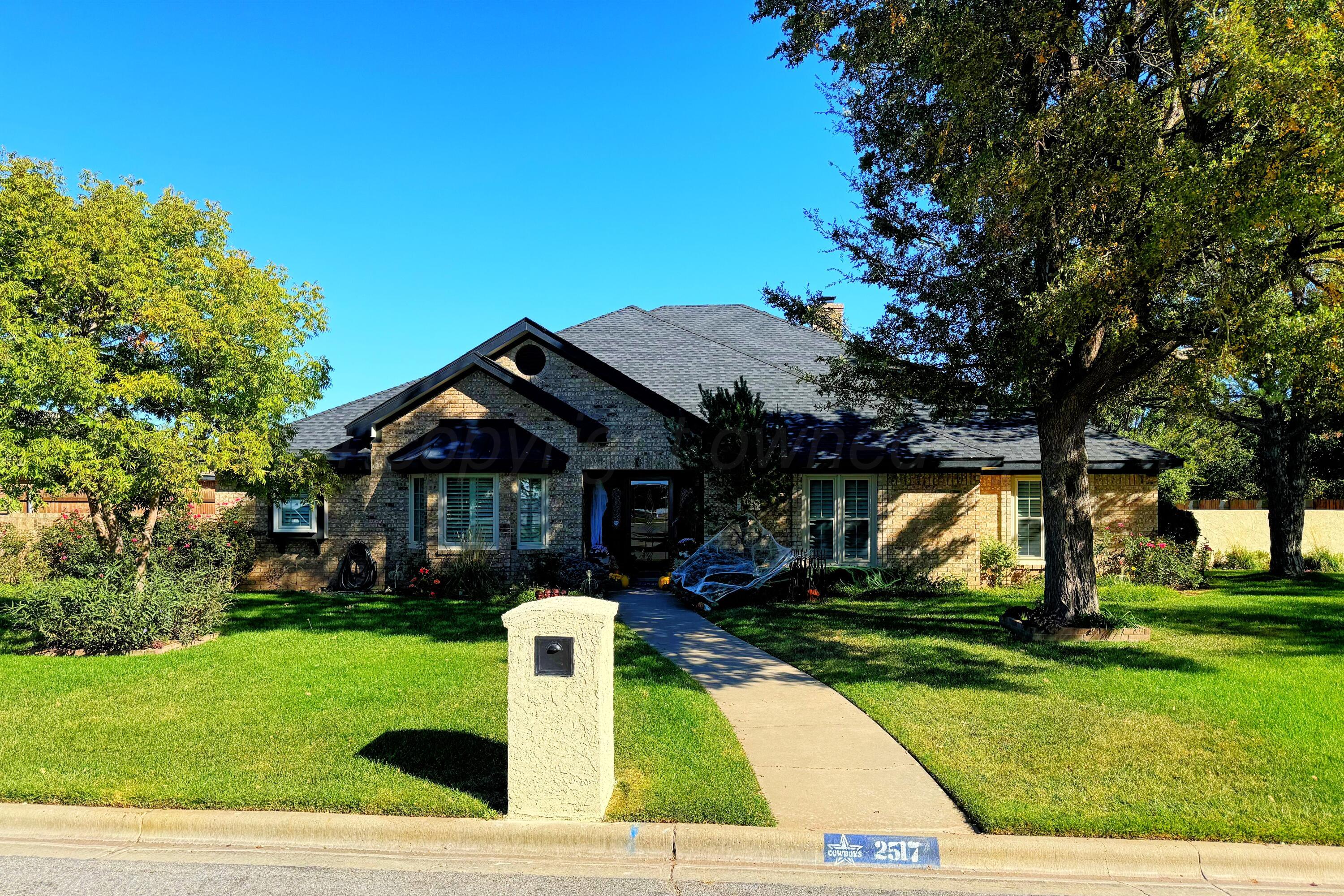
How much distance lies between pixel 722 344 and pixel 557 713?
57.1ft

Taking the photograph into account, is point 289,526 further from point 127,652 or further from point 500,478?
point 127,652

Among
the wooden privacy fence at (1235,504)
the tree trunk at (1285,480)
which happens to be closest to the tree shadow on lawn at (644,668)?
the tree trunk at (1285,480)

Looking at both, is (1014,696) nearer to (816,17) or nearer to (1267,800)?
(1267,800)

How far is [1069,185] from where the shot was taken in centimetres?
989

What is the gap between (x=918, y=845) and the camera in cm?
503

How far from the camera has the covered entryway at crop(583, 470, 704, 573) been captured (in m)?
17.0

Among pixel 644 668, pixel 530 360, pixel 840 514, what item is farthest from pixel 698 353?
pixel 644 668

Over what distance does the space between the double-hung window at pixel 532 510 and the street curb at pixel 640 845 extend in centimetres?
1094

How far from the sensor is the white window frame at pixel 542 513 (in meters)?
16.3

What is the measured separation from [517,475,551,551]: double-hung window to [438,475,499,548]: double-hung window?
495 mm

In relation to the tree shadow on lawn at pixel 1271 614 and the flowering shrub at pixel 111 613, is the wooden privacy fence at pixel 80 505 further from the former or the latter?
the tree shadow on lawn at pixel 1271 614

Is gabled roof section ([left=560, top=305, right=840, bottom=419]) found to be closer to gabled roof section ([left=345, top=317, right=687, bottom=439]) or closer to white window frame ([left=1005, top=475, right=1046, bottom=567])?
gabled roof section ([left=345, top=317, right=687, bottom=439])

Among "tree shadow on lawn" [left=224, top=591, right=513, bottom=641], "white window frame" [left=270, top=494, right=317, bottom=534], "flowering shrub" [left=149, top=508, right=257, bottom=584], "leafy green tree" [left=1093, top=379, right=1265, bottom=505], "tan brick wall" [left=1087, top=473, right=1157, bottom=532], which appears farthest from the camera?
"leafy green tree" [left=1093, top=379, right=1265, bottom=505]

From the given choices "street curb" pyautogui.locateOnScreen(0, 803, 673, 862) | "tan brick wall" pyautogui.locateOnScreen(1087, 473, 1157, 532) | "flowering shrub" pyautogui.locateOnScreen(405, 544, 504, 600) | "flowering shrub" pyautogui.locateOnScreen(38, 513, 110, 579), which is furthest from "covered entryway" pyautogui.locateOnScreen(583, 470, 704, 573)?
"street curb" pyautogui.locateOnScreen(0, 803, 673, 862)
